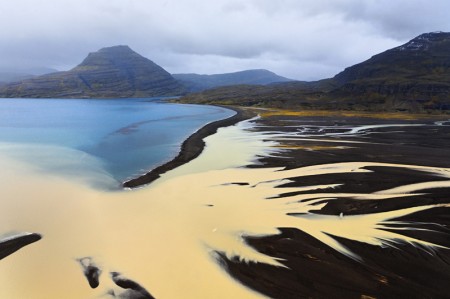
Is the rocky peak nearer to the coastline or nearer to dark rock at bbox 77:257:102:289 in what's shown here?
the coastline

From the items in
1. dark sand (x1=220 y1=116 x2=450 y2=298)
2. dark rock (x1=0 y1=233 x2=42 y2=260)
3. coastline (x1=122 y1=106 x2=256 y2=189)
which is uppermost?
coastline (x1=122 y1=106 x2=256 y2=189)

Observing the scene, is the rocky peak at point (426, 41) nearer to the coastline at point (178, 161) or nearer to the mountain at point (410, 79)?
the mountain at point (410, 79)

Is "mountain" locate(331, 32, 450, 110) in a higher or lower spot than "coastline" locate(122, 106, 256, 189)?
higher

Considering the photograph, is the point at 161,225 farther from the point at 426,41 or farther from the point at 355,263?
the point at 426,41

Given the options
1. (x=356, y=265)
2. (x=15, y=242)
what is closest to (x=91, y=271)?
(x=15, y=242)

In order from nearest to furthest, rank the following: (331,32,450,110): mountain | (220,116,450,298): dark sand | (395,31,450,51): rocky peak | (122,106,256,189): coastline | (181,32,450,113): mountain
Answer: (220,116,450,298): dark sand → (122,106,256,189): coastline → (181,32,450,113): mountain → (331,32,450,110): mountain → (395,31,450,51): rocky peak

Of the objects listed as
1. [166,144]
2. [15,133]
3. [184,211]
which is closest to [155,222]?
[184,211]

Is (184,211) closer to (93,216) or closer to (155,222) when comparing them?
(155,222)

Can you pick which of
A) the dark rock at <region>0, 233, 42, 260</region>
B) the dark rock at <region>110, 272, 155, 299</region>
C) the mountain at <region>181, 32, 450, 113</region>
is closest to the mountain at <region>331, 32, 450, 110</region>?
the mountain at <region>181, 32, 450, 113</region>
